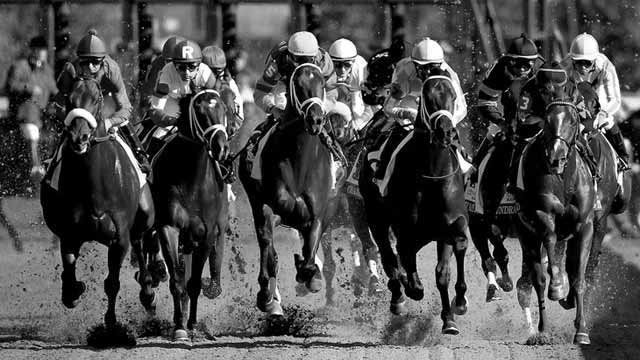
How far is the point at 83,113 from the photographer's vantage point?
34.8 ft

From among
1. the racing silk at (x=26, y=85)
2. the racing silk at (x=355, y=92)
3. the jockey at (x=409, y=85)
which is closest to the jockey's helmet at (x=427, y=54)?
the jockey at (x=409, y=85)

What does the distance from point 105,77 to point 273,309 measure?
203 centimetres

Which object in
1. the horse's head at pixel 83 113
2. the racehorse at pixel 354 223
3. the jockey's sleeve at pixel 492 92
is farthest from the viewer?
the racehorse at pixel 354 223

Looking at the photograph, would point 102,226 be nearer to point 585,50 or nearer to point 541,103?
point 541,103

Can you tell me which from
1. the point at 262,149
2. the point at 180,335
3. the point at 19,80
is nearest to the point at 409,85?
the point at 262,149

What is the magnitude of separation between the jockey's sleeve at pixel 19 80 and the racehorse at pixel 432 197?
24.3 ft

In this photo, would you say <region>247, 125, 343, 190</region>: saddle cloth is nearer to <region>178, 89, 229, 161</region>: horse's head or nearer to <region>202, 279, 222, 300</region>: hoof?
<region>178, 89, 229, 161</region>: horse's head

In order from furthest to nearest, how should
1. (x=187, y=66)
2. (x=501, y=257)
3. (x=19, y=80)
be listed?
1. (x=19, y=80)
2. (x=501, y=257)
3. (x=187, y=66)

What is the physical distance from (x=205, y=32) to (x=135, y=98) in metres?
1.04

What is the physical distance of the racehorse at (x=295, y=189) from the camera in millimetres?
11586

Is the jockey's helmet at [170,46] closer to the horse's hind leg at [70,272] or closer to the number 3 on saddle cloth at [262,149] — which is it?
the number 3 on saddle cloth at [262,149]

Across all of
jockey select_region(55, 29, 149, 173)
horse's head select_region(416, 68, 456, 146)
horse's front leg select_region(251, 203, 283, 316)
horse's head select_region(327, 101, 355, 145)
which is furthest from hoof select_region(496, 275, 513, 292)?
jockey select_region(55, 29, 149, 173)

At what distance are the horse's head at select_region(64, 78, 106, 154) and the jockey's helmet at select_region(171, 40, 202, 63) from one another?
1.35 meters

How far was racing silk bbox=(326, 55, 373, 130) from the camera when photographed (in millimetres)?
13500
